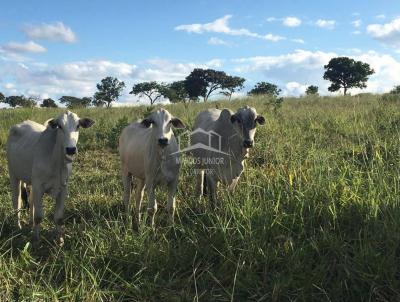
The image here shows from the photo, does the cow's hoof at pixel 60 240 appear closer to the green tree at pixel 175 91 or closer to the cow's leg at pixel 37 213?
the cow's leg at pixel 37 213

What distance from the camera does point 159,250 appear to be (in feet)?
14.3

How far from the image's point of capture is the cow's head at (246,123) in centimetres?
576

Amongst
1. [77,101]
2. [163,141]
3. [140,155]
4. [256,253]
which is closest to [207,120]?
[140,155]

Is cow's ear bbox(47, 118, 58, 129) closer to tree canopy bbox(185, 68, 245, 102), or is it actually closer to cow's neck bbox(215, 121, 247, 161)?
cow's neck bbox(215, 121, 247, 161)

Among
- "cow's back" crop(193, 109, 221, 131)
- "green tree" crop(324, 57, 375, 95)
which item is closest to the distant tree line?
"green tree" crop(324, 57, 375, 95)

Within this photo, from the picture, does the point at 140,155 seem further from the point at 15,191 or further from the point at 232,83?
the point at 232,83

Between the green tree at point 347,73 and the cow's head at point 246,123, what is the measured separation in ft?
132

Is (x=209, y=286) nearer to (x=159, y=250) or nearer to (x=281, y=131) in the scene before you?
(x=159, y=250)

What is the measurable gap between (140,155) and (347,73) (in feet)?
137

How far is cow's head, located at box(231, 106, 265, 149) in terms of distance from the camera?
576 centimetres

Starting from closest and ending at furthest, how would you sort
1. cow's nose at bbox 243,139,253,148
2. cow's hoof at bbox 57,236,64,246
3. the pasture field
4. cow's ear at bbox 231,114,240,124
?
1. the pasture field
2. cow's hoof at bbox 57,236,64,246
3. cow's nose at bbox 243,139,253,148
4. cow's ear at bbox 231,114,240,124

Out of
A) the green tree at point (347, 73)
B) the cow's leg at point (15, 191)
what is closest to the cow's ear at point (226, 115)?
the cow's leg at point (15, 191)

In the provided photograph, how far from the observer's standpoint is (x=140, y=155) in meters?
6.30

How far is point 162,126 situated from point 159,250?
5.72 feet
